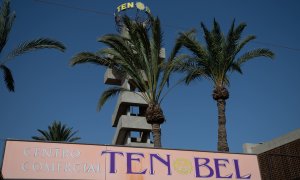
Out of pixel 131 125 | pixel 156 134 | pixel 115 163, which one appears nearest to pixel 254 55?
pixel 156 134

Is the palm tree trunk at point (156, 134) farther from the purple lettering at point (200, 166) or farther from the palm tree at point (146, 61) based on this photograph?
the purple lettering at point (200, 166)

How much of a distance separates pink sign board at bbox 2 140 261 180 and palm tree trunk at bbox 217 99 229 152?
555 centimetres

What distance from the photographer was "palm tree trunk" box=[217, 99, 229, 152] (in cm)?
1680

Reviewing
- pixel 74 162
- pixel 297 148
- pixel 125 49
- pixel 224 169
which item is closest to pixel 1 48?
pixel 125 49

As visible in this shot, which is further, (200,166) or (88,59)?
(88,59)

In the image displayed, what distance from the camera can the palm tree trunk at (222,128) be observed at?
16.8 meters

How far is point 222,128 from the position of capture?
17.2 meters

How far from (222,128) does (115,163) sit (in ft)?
28.3

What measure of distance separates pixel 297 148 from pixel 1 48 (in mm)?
12964

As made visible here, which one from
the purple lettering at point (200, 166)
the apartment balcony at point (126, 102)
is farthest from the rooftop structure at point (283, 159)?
the apartment balcony at point (126, 102)

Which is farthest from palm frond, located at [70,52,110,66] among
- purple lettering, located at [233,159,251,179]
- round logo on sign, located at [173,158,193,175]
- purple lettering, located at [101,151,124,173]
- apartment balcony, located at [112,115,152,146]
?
apartment balcony, located at [112,115,152,146]

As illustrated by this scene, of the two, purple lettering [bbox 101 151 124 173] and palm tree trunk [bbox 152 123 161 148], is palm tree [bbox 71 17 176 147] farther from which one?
purple lettering [bbox 101 151 124 173]

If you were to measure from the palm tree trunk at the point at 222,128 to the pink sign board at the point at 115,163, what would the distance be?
18.2 feet

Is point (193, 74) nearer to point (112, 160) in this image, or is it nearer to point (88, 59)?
point (88, 59)
